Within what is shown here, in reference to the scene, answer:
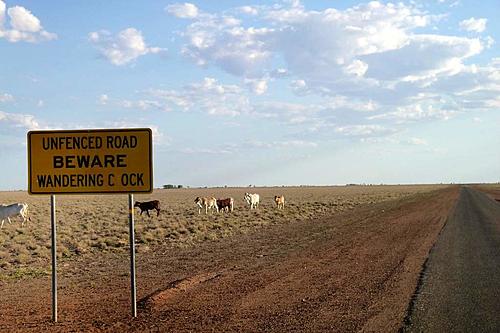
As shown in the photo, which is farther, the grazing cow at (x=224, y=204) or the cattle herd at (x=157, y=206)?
the grazing cow at (x=224, y=204)

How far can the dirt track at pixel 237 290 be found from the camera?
8.47 m

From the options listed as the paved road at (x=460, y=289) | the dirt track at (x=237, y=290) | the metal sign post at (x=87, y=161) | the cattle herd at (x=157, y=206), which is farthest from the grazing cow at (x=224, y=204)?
the metal sign post at (x=87, y=161)

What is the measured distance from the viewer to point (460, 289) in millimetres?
10773

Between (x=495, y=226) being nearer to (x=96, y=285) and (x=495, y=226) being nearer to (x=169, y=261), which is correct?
(x=169, y=261)

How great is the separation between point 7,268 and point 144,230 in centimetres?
1061

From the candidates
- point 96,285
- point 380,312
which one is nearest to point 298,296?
point 380,312

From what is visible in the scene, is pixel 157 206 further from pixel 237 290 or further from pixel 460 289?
pixel 460 289

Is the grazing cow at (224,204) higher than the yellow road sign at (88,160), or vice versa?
the yellow road sign at (88,160)

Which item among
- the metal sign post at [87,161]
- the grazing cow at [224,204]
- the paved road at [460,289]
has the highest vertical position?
the metal sign post at [87,161]

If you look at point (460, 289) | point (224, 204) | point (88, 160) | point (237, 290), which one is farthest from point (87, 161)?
point (224, 204)

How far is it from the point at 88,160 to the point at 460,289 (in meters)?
7.22

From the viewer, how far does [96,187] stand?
888cm

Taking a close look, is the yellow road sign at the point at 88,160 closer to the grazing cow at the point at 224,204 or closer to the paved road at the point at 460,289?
the paved road at the point at 460,289

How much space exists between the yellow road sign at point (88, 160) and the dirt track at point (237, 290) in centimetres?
211
